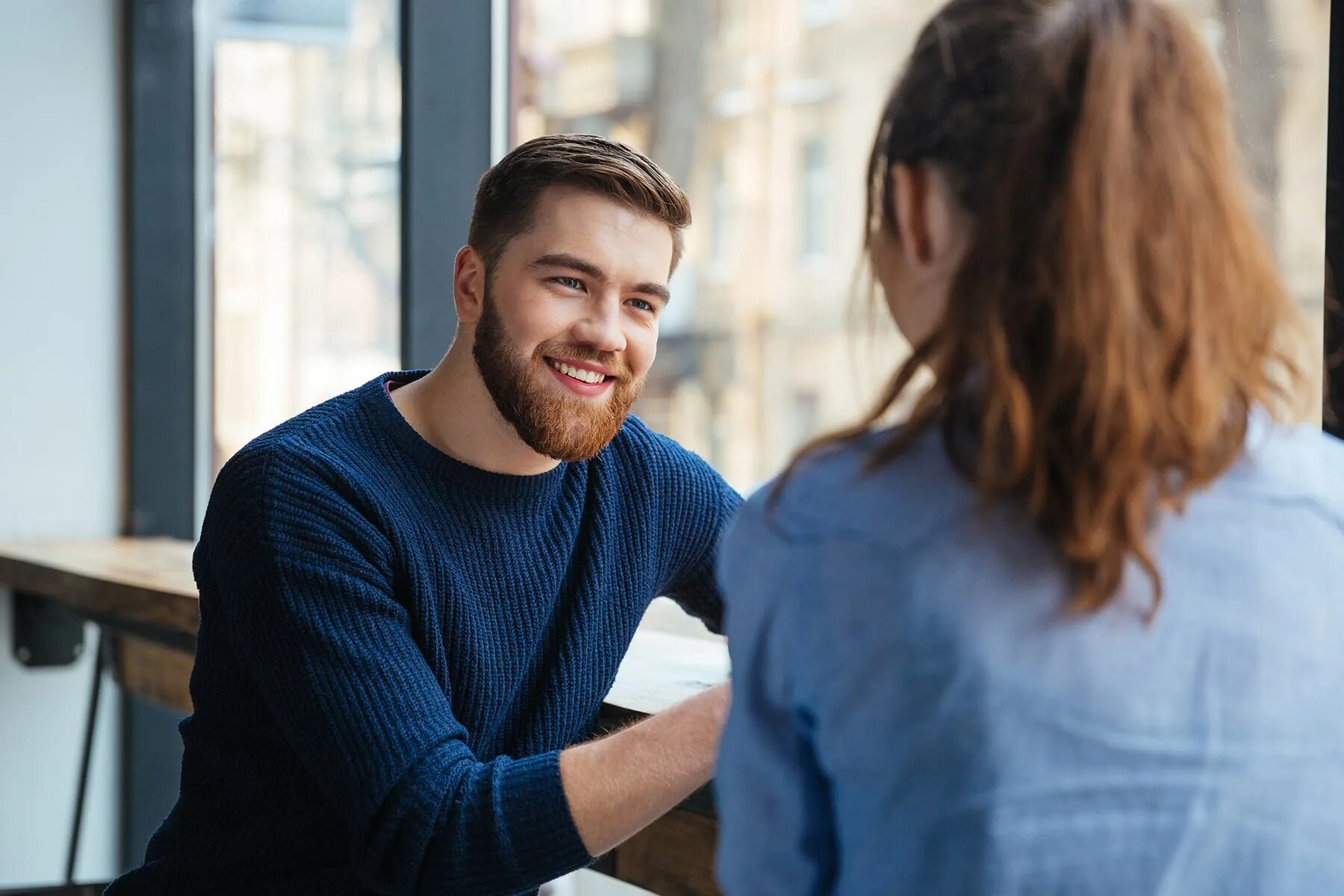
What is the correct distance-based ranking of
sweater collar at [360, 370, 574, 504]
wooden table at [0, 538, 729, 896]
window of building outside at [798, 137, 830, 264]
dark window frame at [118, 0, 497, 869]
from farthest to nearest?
window of building outside at [798, 137, 830, 264] < dark window frame at [118, 0, 497, 869] < wooden table at [0, 538, 729, 896] < sweater collar at [360, 370, 574, 504]

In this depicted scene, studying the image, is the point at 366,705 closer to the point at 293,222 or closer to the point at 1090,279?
the point at 1090,279

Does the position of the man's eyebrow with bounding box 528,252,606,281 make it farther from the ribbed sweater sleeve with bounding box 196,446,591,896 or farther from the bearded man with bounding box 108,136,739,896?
the ribbed sweater sleeve with bounding box 196,446,591,896

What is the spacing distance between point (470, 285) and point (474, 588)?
32 centimetres

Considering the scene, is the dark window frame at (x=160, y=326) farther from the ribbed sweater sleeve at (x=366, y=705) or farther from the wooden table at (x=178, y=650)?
the ribbed sweater sleeve at (x=366, y=705)

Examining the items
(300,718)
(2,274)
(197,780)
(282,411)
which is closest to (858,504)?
(300,718)

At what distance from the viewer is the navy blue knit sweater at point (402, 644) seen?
106cm

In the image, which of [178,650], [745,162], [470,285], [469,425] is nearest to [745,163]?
[745,162]

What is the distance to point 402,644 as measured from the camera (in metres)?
1.12

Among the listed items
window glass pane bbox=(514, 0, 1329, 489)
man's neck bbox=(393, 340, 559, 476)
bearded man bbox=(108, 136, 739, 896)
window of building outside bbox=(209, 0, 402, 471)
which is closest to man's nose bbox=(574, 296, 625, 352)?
bearded man bbox=(108, 136, 739, 896)

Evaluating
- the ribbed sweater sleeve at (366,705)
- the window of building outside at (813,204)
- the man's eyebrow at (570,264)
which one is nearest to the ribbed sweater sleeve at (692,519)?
the man's eyebrow at (570,264)

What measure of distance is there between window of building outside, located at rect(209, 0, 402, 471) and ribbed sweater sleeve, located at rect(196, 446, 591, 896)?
6.85 feet

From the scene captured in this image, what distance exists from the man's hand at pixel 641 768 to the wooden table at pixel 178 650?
132 mm

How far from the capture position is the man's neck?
1.30 meters

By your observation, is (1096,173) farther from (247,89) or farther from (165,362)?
(247,89)
